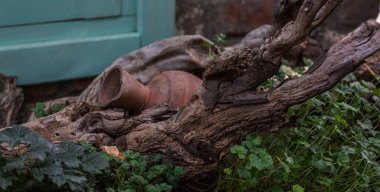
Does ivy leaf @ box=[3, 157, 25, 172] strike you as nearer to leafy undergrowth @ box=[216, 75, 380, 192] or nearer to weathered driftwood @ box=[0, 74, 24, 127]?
leafy undergrowth @ box=[216, 75, 380, 192]

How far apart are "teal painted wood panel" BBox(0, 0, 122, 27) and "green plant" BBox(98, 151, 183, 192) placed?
918mm

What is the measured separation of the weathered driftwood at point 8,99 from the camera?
272 cm

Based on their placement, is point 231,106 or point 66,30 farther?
point 66,30

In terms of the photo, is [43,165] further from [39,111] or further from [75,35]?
[75,35]

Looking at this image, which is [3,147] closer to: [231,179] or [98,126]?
[98,126]

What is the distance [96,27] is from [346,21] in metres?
1.32

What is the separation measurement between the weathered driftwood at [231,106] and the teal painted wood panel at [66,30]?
0.60 metres

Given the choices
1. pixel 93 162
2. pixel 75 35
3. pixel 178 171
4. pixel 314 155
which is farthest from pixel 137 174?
pixel 75 35

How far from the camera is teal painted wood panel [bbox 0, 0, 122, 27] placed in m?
2.71

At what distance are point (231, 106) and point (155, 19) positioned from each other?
0.99 meters

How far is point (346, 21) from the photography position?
3377 millimetres

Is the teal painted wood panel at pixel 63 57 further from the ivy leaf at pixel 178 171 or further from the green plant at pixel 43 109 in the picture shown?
the ivy leaf at pixel 178 171

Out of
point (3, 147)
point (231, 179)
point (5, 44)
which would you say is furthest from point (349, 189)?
point (5, 44)

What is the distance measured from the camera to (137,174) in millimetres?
2131
